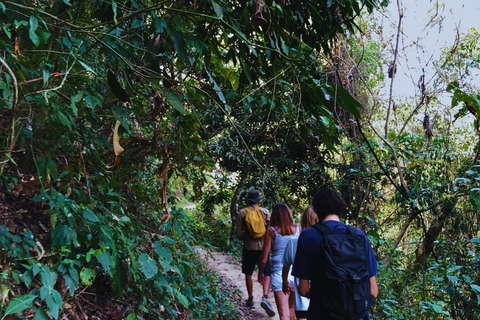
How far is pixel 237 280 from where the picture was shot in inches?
320

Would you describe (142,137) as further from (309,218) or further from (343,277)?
(343,277)

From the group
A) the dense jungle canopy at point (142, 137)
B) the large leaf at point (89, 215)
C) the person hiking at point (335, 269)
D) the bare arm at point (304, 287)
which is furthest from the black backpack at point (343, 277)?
the large leaf at point (89, 215)

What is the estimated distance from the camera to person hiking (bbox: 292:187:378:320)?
8.74 ft

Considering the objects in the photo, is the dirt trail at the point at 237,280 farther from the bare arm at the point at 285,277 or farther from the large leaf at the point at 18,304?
the large leaf at the point at 18,304

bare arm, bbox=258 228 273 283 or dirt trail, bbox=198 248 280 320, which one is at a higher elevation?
bare arm, bbox=258 228 273 283

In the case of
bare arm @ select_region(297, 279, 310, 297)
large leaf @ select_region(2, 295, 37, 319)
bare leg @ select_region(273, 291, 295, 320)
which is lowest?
bare leg @ select_region(273, 291, 295, 320)

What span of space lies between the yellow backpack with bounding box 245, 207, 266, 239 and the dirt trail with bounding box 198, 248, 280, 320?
0.67 m

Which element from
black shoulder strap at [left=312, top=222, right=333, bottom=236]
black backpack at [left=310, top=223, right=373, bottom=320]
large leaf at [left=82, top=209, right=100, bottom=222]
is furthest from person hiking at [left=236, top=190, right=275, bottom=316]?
large leaf at [left=82, top=209, right=100, bottom=222]

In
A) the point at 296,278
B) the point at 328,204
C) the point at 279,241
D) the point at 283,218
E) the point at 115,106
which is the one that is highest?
the point at 115,106

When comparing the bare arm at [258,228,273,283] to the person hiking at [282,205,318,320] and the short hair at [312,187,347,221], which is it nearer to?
the person hiking at [282,205,318,320]

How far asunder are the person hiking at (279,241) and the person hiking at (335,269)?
179 cm

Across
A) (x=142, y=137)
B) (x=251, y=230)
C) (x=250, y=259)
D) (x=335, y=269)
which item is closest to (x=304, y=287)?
(x=335, y=269)

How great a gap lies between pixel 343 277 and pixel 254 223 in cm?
312

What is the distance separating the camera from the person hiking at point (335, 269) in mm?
2664
